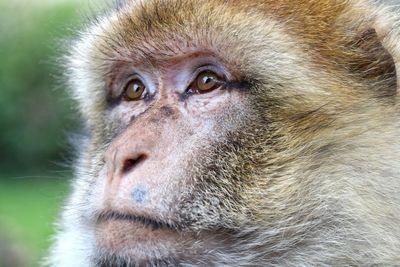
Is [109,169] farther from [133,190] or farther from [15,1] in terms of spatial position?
[15,1]

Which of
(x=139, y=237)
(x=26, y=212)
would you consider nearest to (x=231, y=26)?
(x=139, y=237)

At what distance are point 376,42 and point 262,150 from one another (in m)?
0.79

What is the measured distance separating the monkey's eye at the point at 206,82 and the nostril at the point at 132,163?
1.81 ft

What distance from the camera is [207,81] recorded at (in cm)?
369

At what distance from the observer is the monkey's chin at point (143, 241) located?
3.23 meters

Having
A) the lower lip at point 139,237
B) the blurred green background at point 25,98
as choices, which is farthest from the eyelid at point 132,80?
the blurred green background at point 25,98

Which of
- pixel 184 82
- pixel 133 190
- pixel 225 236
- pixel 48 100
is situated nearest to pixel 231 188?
pixel 225 236

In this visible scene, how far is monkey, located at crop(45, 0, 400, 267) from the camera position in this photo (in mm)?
3258

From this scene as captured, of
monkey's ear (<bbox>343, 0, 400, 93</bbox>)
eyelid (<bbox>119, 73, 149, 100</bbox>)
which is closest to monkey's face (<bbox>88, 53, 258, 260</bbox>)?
eyelid (<bbox>119, 73, 149, 100</bbox>)

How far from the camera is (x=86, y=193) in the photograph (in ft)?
12.5

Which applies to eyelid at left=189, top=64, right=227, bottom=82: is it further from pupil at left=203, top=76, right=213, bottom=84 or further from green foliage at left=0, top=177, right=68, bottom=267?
green foliage at left=0, top=177, right=68, bottom=267

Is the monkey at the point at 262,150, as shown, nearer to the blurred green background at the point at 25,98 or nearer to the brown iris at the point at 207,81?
the brown iris at the point at 207,81

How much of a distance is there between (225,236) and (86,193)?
864 millimetres

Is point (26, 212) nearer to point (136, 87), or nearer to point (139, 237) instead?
point (136, 87)
